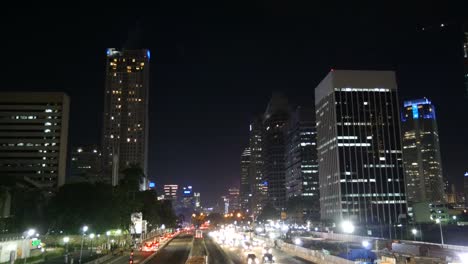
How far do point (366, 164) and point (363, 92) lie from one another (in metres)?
30.9

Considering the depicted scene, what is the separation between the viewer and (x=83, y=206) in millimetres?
76875

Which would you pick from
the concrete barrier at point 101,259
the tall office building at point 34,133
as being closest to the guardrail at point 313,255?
the concrete barrier at point 101,259

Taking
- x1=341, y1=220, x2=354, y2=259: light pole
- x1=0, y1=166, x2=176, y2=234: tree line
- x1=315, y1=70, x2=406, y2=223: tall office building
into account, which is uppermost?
x1=315, y1=70, x2=406, y2=223: tall office building

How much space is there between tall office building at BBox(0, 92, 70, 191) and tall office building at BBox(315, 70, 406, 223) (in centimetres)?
11805

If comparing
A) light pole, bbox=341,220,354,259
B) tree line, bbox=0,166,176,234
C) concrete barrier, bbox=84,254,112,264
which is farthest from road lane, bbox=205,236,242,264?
light pole, bbox=341,220,354,259

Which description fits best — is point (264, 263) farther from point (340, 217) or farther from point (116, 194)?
point (340, 217)

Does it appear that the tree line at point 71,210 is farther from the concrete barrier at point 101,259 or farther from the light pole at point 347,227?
the light pole at point 347,227

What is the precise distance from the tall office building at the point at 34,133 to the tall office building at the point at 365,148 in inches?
4648

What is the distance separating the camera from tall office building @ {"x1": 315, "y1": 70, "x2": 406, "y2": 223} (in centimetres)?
18600

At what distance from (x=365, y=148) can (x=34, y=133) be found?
142245mm

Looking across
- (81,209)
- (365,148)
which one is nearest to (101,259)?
(81,209)

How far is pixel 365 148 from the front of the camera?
190m

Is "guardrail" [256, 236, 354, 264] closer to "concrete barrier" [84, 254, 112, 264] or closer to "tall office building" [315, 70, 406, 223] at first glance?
"concrete barrier" [84, 254, 112, 264]

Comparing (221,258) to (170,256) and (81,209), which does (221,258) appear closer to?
(170,256)
